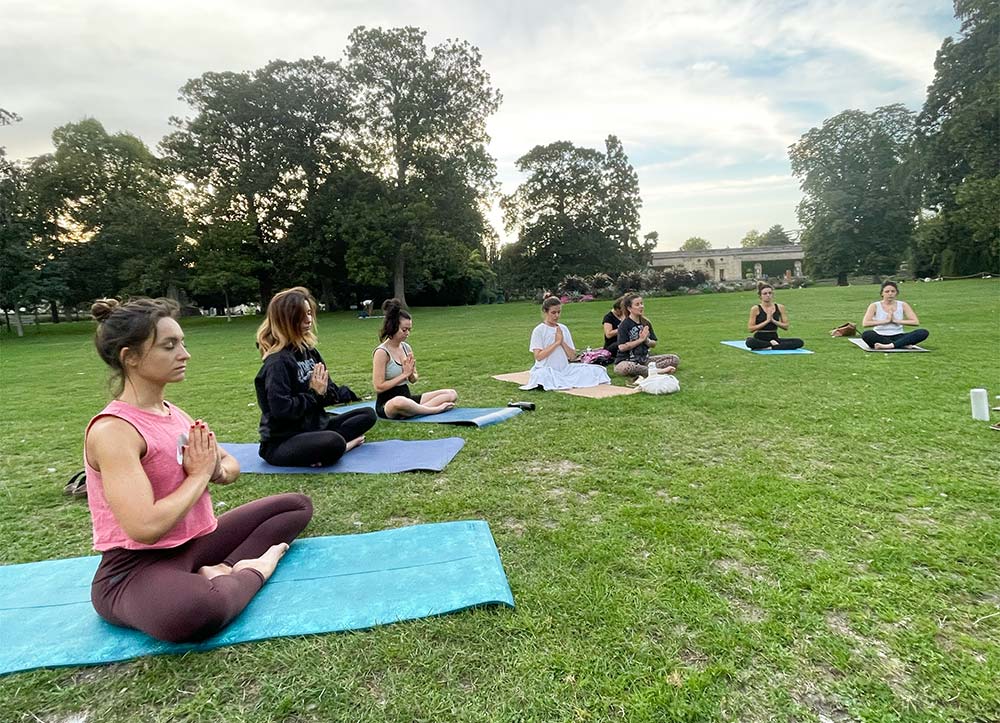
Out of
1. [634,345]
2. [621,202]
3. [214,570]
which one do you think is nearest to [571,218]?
[621,202]

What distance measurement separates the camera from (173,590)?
211 centimetres

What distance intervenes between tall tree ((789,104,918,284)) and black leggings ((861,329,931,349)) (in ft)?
131

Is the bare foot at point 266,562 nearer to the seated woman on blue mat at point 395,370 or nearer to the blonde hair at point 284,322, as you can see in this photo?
the blonde hair at point 284,322

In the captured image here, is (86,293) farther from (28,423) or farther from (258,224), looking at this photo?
(28,423)

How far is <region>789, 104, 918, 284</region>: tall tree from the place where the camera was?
42062mm

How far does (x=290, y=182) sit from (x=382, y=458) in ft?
102

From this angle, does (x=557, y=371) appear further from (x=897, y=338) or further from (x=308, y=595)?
(x=897, y=338)

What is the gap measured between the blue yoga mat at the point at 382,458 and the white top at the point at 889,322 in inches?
329

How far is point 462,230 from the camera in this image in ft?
103

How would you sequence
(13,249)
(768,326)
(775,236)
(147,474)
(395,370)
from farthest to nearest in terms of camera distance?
1. (775,236)
2. (13,249)
3. (768,326)
4. (395,370)
5. (147,474)

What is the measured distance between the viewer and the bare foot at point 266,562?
2.56m

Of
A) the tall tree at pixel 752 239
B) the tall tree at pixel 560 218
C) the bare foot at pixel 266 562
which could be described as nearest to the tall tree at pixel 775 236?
the tall tree at pixel 752 239

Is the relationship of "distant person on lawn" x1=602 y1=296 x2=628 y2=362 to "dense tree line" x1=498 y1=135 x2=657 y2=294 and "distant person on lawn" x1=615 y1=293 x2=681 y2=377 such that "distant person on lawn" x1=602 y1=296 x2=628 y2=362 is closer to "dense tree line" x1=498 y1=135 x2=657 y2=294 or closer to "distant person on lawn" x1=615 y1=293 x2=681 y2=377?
"distant person on lawn" x1=615 y1=293 x2=681 y2=377

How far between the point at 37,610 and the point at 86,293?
123ft
